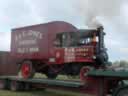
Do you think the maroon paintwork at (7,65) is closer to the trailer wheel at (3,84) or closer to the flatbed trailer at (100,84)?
the trailer wheel at (3,84)

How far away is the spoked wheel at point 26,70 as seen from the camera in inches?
739

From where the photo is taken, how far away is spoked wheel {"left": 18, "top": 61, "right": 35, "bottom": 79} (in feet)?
61.6

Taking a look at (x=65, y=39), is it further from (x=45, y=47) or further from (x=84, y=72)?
(x=84, y=72)

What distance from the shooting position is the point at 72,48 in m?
16.0

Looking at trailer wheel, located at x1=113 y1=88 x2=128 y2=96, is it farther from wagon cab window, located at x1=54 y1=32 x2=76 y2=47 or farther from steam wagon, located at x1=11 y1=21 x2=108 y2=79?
wagon cab window, located at x1=54 y1=32 x2=76 y2=47

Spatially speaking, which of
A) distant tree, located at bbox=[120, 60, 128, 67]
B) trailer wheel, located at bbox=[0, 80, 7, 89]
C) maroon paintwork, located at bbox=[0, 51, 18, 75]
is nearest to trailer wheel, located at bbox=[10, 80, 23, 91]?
trailer wheel, located at bbox=[0, 80, 7, 89]

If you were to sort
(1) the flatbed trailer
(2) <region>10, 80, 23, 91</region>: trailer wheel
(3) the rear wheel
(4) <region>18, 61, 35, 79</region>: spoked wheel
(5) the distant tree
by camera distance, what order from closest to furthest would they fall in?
(3) the rear wheel
(1) the flatbed trailer
(5) the distant tree
(4) <region>18, 61, 35, 79</region>: spoked wheel
(2) <region>10, 80, 23, 91</region>: trailer wheel

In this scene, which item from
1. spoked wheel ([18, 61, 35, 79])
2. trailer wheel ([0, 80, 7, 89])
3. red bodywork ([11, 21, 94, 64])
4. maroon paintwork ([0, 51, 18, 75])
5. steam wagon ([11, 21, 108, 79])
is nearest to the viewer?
steam wagon ([11, 21, 108, 79])

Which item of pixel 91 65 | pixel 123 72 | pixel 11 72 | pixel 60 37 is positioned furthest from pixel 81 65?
pixel 11 72

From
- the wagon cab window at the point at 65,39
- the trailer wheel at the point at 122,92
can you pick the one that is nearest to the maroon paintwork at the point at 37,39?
the wagon cab window at the point at 65,39

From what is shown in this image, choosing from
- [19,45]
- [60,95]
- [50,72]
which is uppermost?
[19,45]

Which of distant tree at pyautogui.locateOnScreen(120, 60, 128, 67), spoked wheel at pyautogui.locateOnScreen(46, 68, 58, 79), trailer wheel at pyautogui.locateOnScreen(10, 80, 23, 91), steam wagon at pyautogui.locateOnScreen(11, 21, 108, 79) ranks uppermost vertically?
steam wagon at pyautogui.locateOnScreen(11, 21, 108, 79)

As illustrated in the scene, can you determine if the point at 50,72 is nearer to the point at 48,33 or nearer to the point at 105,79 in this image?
the point at 48,33

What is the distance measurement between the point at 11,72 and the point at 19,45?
3.60m
